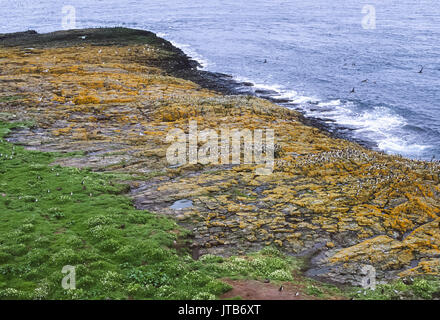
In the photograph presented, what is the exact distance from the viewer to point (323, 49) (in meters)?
97.7

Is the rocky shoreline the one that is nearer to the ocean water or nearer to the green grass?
the green grass

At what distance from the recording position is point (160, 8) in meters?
175

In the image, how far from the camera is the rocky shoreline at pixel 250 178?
21.1 m

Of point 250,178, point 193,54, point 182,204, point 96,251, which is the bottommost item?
point 182,204

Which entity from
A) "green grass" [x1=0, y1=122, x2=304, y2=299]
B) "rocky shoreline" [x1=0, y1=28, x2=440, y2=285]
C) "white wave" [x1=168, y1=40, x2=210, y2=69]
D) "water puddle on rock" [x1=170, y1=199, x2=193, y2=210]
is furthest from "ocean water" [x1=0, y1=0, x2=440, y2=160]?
"green grass" [x1=0, y1=122, x2=304, y2=299]

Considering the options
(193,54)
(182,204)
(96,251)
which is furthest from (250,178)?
(193,54)

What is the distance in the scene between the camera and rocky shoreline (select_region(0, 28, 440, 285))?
69.2ft

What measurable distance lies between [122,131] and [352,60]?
6924 centimetres

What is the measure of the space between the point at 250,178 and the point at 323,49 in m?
80.1

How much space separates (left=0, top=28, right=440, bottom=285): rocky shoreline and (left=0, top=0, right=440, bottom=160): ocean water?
1468 cm

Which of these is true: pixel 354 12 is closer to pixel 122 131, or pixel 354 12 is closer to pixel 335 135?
pixel 335 135

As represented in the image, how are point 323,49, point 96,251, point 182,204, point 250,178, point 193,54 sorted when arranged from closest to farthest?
point 96,251 → point 182,204 → point 250,178 → point 193,54 → point 323,49

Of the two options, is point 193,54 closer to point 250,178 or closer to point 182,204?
point 250,178
